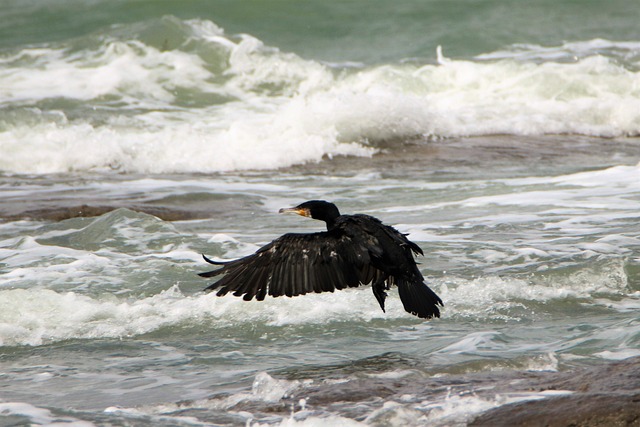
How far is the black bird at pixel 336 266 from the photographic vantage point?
4750 mm

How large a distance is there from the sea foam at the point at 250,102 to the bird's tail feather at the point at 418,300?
21.0 ft

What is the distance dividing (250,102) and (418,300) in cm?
1050

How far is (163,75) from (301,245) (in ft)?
36.5

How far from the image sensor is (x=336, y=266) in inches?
192

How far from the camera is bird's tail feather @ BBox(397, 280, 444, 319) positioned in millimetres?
4727

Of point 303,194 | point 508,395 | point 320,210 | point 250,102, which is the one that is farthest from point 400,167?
point 508,395

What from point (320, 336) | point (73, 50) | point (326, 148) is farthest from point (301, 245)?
point (73, 50)

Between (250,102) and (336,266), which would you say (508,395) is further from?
(250,102)

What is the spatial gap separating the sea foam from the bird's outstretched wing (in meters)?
6.30

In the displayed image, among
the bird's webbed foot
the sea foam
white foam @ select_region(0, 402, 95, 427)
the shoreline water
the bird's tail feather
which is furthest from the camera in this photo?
the sea foam

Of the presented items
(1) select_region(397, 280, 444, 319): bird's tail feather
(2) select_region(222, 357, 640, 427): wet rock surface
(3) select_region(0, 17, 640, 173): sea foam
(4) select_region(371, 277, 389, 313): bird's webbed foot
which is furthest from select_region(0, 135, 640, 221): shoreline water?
(2) select_region(222, 357, 640, 427): wet rock surface

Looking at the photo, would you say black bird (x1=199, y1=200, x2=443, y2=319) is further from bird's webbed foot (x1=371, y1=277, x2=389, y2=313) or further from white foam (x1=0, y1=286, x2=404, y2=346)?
white foam (x1=0, y1=286, x2=404, y2=346)

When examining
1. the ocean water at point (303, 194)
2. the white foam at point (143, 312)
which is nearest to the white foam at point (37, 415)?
the ocean water at point (303, 194)

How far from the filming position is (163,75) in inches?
610
